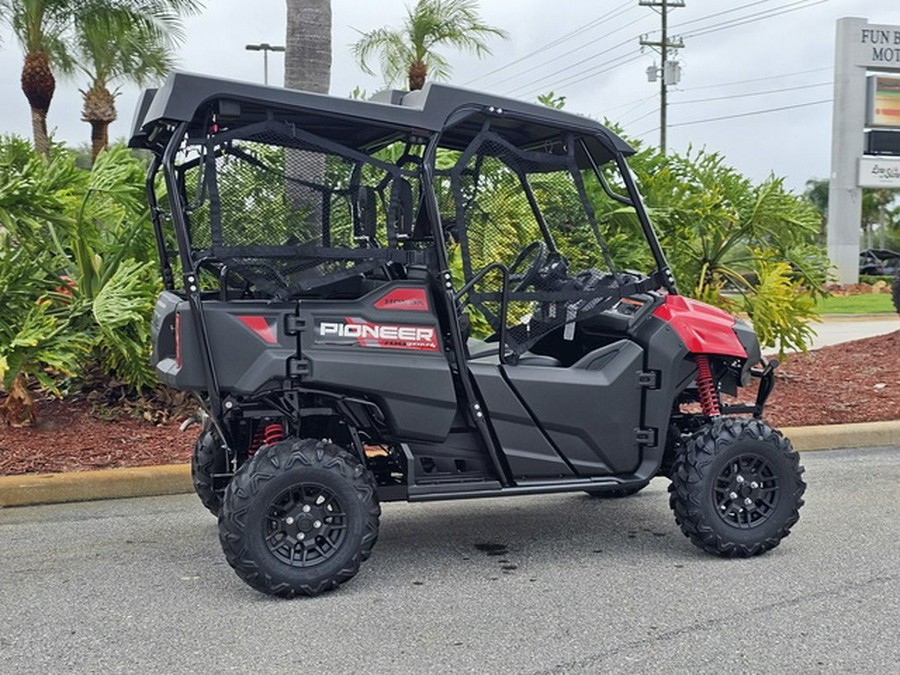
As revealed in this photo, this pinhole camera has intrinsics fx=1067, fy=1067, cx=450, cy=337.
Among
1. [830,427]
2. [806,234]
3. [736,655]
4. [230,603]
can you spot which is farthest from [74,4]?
[736,655]

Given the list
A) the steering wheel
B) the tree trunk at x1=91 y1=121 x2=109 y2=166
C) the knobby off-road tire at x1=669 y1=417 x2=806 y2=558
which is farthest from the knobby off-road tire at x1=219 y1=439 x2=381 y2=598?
the tree trunk at x1=91 y1=121 x2=109 y2=166

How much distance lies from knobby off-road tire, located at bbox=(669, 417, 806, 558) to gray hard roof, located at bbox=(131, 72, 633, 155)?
147 centimetres

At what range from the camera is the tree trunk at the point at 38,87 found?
21000 mm

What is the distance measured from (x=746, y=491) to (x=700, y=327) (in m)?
0.82

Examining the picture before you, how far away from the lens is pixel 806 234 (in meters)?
9.47

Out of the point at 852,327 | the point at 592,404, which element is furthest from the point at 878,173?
the point at 592,404

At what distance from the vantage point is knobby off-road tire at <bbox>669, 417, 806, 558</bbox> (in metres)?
5.00

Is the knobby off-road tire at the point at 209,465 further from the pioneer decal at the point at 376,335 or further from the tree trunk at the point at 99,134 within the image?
the tree trunk at the point at 99,134

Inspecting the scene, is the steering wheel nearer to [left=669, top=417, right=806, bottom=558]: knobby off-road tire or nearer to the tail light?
[left=669, top=417, right=806, bottom=558]: knobby off-road tire

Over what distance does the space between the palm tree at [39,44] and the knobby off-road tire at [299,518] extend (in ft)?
55.9

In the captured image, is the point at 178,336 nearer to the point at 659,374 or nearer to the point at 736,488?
the point at 659,374

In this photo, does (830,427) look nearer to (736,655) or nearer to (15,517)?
(736,655)

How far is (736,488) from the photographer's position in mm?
5082

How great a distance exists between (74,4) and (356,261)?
56.9 ft
